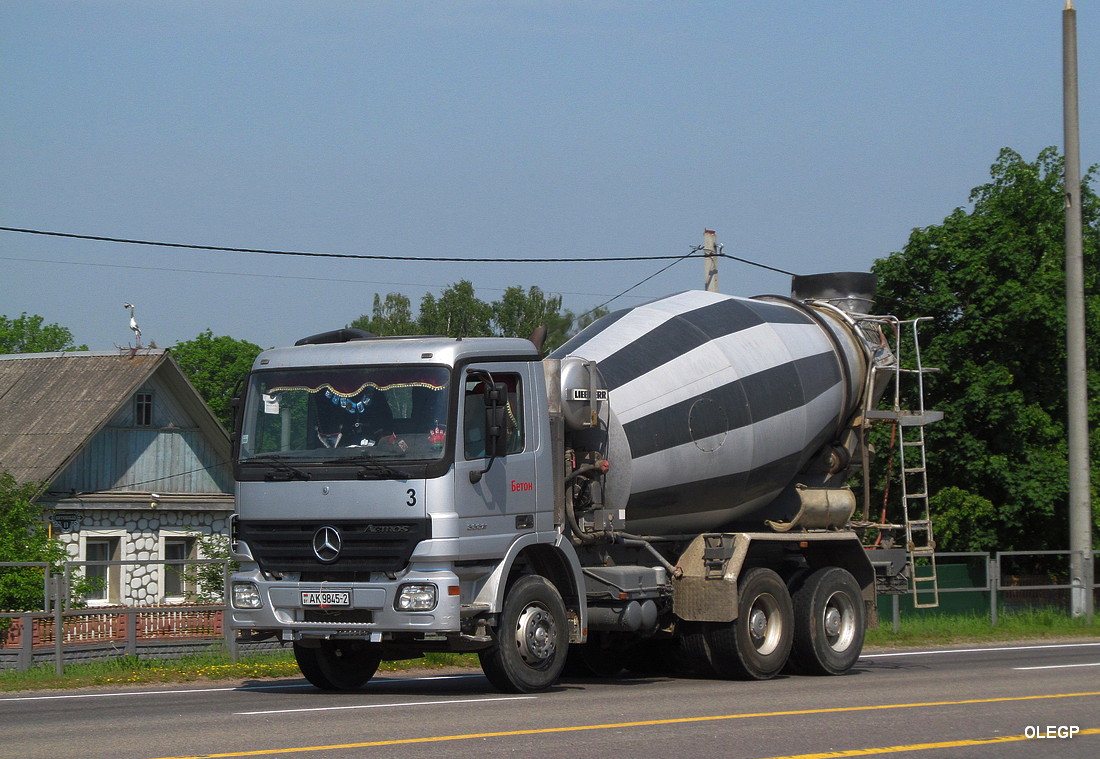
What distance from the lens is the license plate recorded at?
12.1 metres

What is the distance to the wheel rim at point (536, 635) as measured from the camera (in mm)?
12539

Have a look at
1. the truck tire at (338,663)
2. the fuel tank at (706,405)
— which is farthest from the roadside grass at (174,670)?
the fuel tank at (706,405)

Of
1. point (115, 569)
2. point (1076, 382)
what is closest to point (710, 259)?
point (1076, 382)

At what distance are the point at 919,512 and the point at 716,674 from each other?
17.7 meters

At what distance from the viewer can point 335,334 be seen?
13.3 m

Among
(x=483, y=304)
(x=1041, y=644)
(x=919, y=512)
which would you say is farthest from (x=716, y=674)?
(x=483, y=304)

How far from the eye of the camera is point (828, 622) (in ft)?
51.2

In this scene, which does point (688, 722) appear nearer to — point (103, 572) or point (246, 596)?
point (246, 596)

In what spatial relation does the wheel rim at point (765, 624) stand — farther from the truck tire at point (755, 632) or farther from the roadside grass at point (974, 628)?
the roadside grass at point (974, 628)

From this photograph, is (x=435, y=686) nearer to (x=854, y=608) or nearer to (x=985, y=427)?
(x=854, y=608)

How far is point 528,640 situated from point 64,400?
22.4 meters

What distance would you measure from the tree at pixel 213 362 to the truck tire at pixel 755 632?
Result: 75.2m

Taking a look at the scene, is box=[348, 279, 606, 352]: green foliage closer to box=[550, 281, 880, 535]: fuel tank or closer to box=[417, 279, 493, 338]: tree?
box=[417, 279, 493, 338]: tree

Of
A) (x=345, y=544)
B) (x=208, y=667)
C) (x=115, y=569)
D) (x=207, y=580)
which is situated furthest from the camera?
(x=115, y=569)
